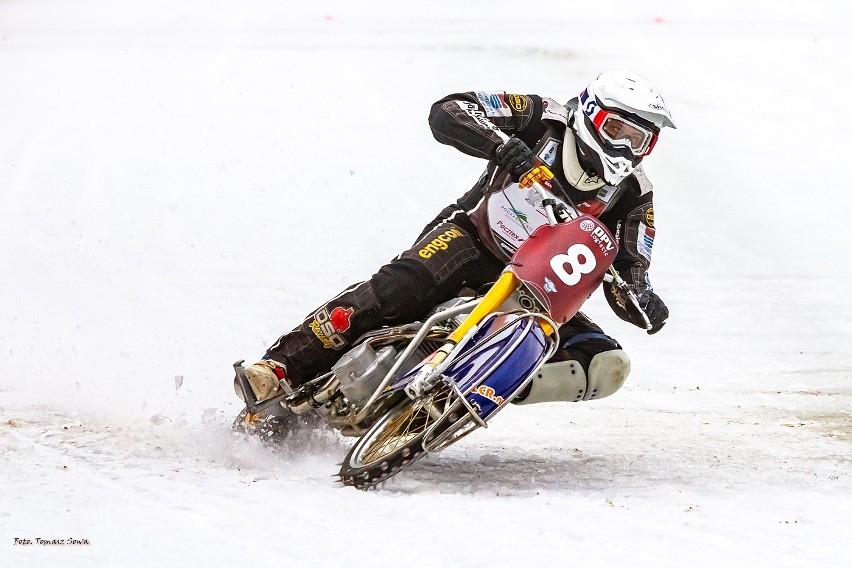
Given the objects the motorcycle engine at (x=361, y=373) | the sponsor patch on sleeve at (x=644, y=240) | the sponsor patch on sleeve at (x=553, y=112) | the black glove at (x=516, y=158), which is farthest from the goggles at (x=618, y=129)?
the motorcycle engine at (x=361, y=373)

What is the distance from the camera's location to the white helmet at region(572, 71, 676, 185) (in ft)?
16.5

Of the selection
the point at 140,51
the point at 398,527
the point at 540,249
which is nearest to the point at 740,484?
the point at 540,249

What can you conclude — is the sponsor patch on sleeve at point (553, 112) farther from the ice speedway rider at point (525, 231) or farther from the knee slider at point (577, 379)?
the knee slider at point (577, 379)

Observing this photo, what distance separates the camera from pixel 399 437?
4.66m

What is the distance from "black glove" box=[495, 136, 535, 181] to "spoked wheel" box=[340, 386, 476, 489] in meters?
1.03

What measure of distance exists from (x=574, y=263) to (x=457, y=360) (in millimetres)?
664

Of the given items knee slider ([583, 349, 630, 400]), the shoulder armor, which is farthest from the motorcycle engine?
the shoulder armor

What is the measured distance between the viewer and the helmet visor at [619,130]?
505 centimetres

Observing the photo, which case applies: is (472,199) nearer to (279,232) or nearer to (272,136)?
(279,232)

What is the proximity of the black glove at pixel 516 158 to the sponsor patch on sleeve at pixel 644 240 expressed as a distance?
0.85 meters

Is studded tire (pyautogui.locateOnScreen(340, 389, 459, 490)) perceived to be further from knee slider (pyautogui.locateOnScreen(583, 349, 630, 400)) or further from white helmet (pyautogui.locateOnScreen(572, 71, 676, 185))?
white helmet (pyautogui.locateOnScreen(572, 71, 676, 185))

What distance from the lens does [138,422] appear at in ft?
18.6

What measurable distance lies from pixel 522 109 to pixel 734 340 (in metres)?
3.92

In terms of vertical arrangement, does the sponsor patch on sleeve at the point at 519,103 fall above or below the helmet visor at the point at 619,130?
above
